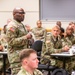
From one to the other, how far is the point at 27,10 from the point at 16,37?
6649 mm

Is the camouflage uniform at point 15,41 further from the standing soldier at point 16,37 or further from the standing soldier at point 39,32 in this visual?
the standing soldier at point 39,32

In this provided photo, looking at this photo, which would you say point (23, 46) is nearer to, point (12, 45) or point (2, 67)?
point (12, 45)

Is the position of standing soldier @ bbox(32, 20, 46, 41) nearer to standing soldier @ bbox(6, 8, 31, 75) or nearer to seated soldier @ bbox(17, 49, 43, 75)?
standing soldier @ bbox(6, 8, 31, 75)

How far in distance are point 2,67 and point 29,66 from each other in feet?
9.79

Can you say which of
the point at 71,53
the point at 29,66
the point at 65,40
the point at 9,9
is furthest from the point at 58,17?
the point at 29,66

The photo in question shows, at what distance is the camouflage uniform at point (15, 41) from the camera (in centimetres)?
380

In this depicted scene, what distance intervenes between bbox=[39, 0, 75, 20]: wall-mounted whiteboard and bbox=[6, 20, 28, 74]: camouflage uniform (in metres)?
6.45

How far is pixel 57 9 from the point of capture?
1027 cm

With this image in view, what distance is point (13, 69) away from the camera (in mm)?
3908

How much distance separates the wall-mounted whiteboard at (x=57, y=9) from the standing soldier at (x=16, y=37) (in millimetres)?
6435

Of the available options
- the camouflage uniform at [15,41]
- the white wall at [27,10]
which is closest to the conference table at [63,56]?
the camouflage uniform at [15,41]

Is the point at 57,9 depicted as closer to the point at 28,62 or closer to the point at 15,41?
the point at 15,41

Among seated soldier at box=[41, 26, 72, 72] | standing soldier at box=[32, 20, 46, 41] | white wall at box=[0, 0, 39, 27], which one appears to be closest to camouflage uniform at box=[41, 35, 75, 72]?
seated soldier at box=[41, 26, 72, 72]

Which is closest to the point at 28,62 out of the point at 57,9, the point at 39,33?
the point at 39,33
